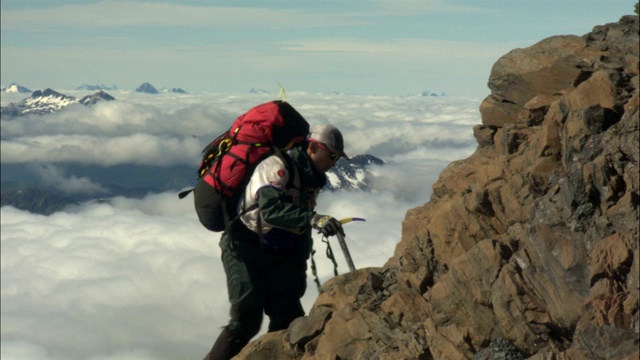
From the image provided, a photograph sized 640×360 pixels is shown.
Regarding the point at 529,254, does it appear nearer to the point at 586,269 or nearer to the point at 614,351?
the point at 586,269

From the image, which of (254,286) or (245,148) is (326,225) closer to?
(245,148)

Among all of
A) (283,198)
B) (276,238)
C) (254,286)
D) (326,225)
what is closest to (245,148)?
(283,198)

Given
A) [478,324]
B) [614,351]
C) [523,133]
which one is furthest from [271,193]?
[614,351]

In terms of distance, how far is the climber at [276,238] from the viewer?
13523mm

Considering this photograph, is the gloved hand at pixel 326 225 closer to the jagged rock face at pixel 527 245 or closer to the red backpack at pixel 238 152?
the red backpack at pixel 238 152

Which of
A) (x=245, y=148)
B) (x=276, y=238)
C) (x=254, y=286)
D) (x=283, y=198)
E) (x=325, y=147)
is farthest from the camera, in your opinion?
(x=254, y=286)

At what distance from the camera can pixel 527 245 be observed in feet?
38.1

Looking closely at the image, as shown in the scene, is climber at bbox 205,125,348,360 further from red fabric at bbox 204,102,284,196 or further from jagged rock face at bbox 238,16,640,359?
jagged rock face at bbox 238,16,640,359

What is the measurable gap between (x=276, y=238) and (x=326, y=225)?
1.85 m

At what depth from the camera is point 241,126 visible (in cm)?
1449

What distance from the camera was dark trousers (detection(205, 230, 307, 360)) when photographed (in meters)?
→ 14.8

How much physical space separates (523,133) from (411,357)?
5360mm

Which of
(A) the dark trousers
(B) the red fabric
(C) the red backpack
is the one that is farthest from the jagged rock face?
(B) the red fabric

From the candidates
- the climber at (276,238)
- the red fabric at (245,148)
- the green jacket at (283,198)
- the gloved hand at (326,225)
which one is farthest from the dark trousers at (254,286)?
the gloved hand at (326,225)
